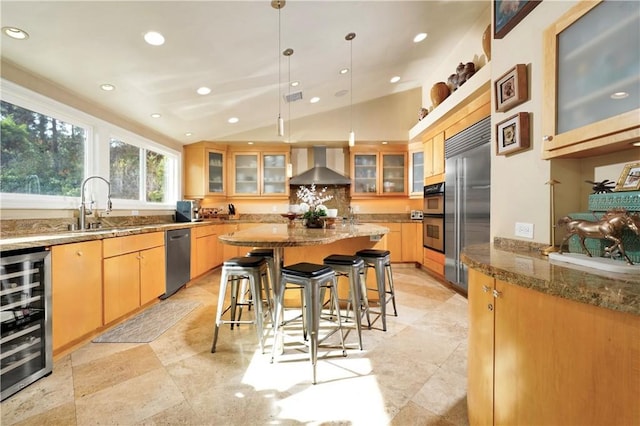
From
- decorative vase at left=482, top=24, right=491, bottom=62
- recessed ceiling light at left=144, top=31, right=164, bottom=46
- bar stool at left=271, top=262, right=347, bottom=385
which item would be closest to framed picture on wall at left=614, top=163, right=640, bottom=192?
bar stool at left=271, top=262, right=347, bottom=385

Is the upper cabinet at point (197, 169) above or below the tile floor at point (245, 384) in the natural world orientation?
above

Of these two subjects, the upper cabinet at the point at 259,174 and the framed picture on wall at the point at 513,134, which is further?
the upper cabinet at the point at 259,174

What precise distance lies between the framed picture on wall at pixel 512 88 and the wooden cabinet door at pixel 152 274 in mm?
3404

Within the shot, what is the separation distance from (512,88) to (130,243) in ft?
11.0

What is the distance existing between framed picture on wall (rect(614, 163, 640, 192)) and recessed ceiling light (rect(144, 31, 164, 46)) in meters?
2.96

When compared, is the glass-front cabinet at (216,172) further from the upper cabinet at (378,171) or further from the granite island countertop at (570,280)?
the granite island countertop at (570,280)

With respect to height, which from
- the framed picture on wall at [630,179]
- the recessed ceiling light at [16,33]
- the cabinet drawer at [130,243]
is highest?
the recessed ceiling light at [16,33]

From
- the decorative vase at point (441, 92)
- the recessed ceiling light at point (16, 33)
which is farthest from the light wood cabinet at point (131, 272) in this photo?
the decorative vase at point (441, 92)

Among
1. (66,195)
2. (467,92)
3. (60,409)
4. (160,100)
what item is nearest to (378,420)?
(60,409)

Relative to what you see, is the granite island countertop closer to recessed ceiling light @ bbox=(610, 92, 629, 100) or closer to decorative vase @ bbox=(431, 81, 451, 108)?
recessed ceiling light @ bbox=(610, 92, 629, 100)

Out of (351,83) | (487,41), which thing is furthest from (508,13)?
(351,83)

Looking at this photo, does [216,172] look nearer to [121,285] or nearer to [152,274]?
[152,274]

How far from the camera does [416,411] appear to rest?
153 centimetres

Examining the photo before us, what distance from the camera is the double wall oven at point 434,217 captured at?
4.06 meters
